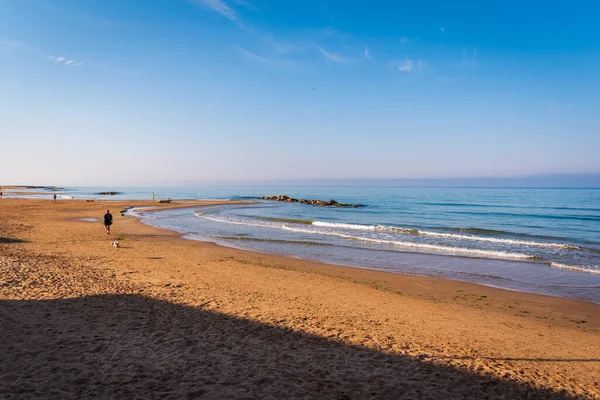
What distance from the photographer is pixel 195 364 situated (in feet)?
20.5

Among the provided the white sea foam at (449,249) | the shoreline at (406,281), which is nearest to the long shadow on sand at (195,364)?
the shoreline at (406,281)

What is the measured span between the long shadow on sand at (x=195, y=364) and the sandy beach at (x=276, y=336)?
3 centimetres

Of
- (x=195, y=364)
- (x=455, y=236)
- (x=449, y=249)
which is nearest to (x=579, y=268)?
(x=449, y=249)

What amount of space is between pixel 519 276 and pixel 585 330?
6101 mm

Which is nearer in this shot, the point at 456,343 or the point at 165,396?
the point at 165,396

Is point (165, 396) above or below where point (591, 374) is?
above

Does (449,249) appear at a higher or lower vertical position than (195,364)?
lower

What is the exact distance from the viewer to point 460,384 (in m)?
5.91

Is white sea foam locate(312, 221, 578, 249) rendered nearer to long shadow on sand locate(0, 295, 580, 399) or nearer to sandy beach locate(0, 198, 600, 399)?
sandy beach locate(0, 198, 600, 399)

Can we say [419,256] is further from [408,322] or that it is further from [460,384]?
[460,384]

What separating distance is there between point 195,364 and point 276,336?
75.7 inches

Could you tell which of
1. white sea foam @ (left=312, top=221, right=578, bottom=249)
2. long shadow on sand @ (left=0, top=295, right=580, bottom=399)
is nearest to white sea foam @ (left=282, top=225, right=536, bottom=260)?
white sea foam @ (left=312, top=221, right=578, bottom=249)

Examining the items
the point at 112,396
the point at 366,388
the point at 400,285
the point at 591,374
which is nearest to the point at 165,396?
the point at 112,396

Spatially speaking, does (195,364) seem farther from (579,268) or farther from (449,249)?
(449,249)
